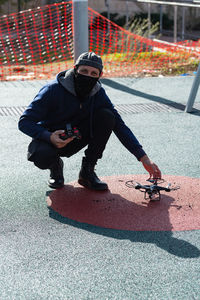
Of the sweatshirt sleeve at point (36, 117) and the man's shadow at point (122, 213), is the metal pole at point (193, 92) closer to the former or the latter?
the man's shadow at point (122, 213)

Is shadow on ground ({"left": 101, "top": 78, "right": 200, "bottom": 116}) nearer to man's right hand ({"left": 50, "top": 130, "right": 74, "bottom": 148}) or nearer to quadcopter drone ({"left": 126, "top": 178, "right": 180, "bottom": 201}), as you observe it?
quadcopter drone ({"left": 126, "top": 178, "right": 180, "bottom": 201})

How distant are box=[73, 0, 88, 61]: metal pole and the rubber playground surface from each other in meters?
3.49

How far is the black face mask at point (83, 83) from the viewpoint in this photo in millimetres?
4148

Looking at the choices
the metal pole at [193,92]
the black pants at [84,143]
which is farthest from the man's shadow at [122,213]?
the metal pole at [193,92]

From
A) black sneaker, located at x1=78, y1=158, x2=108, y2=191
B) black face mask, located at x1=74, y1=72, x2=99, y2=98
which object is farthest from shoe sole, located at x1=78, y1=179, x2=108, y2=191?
black face mask, located at x1=74, y1=72, x2=99, y2=98

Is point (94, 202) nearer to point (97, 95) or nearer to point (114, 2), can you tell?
point (97, 95)

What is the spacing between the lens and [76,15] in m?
9.15

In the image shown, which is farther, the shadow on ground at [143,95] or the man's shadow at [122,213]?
the shadow on ground at [143,95]

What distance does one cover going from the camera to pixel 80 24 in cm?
919

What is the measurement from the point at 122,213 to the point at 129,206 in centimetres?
15

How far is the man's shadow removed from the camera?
3.53m

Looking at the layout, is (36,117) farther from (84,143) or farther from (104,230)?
(104,230)

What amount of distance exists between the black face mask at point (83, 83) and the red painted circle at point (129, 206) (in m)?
0.88

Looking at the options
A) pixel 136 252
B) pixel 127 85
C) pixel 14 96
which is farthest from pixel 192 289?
pixel 127 85
